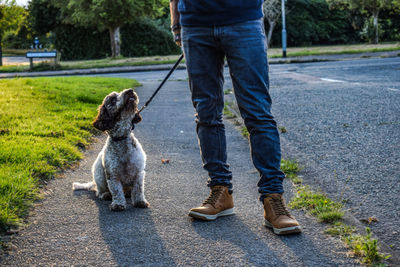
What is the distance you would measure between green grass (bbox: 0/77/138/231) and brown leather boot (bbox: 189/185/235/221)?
4.53ft

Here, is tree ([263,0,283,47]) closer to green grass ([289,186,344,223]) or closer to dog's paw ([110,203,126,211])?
green grass ([289,186,344,223])

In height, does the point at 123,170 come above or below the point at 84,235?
above

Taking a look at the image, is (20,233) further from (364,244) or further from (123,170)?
(364,244)

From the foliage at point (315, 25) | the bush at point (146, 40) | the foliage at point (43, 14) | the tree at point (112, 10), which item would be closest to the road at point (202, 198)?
the tree at point (112, 10)

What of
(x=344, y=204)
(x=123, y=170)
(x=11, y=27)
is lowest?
(x=344, y=204)

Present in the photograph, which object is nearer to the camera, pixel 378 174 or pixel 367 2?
pixel 378 174

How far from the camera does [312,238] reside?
3074 mm

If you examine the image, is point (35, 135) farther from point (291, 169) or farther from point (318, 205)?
point (318, 205)

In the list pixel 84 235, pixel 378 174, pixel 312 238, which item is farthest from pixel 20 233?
pixel 378 174

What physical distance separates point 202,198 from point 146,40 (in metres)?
34.7

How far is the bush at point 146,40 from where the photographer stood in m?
37.3

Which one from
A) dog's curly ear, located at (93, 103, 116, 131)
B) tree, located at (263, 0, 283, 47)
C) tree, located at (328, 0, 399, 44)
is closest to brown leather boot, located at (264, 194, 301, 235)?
dog's curly ear, located at (93, 103, 116, 131)

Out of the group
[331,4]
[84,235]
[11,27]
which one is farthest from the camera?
[331,4]

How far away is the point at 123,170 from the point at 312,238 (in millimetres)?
1747
